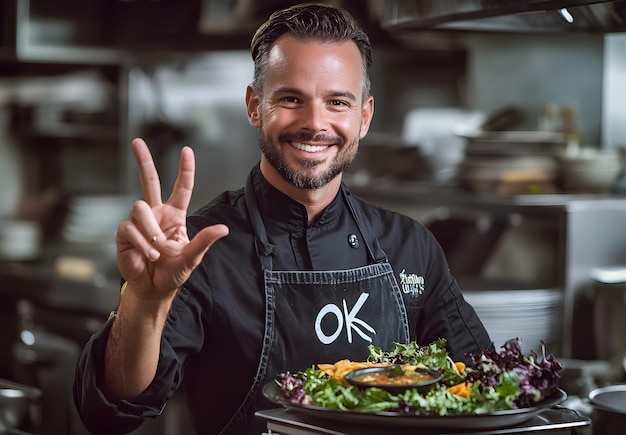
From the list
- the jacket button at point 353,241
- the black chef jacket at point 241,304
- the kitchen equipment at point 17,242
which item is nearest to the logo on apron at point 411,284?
Result: the black chef jacket at point 241,304

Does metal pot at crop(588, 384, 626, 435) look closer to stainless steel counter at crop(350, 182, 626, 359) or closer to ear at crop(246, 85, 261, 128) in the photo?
ear at crop(246, 85, 261, 128)

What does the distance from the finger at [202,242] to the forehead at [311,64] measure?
56cm

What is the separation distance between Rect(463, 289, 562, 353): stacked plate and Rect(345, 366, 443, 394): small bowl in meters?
1.71

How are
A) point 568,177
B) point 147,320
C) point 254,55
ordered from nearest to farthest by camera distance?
point 147,320, point 254,55, point 568,177

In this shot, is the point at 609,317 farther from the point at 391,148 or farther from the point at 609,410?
the point at 391,148

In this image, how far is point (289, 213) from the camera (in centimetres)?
232

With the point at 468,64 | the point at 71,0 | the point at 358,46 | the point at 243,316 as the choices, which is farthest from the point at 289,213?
the point at 71,0

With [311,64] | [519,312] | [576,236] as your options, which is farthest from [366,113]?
[576,236]

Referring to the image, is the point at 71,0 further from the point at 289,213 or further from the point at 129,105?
the point at 289,213

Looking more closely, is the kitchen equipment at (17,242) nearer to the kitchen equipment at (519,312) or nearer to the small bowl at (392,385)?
the kitchen equipment at (519,312)

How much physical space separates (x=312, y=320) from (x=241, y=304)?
16 cm

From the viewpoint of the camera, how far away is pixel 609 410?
2.15 m

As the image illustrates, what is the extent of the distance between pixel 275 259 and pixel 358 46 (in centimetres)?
51

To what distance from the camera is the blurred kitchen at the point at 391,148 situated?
362 centimetres
